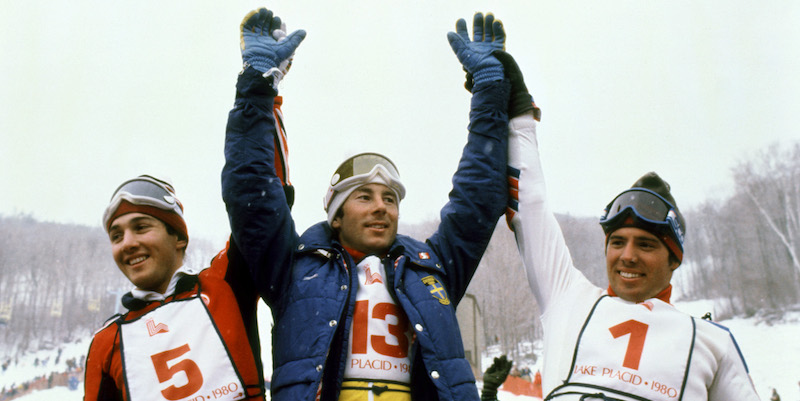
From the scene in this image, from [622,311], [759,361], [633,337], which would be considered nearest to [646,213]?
[622,311]

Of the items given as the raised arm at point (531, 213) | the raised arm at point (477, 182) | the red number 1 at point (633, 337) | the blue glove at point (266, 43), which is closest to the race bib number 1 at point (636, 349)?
the red number 1 at point (633, 337)

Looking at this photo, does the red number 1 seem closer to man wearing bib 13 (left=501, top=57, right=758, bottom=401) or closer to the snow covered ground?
man wearing bib 13 (left=501, top=57, right=758, bottom=401)

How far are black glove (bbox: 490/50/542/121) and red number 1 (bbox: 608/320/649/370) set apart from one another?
3.76 feet

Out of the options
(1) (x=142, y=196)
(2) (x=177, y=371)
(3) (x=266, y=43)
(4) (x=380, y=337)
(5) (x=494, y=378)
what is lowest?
(5) (x=494, y=378)

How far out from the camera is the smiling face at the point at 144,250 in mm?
2404

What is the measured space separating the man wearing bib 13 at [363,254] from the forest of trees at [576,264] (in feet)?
90.3

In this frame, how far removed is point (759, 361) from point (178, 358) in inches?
999

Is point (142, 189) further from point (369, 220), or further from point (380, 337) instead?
point (380, 337)

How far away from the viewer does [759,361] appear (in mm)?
21422

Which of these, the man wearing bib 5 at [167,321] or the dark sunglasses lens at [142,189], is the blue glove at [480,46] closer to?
the man wearing bib 5 at [167,321]

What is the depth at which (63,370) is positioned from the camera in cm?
2561

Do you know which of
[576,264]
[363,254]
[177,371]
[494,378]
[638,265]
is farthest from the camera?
[576,264]

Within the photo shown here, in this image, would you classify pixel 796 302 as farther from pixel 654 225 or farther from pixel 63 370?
pixel 63 370

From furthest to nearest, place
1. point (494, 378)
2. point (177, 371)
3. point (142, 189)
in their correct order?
point (494, 378)
point (142, 189)
point (177, 371)
